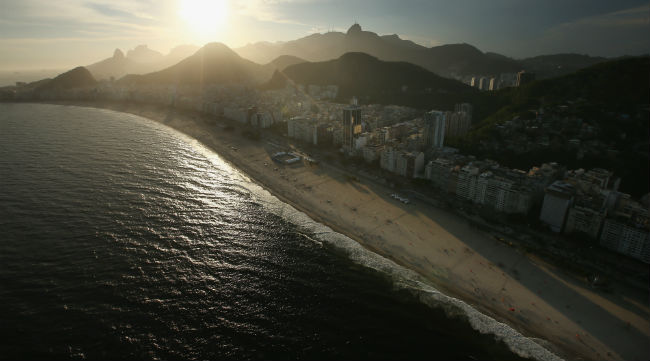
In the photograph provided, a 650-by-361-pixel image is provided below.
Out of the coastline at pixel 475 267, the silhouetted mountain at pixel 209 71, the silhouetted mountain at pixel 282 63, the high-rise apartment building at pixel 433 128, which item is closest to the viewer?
the coastline at pixel 475 267

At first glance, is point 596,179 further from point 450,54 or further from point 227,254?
point 450,54

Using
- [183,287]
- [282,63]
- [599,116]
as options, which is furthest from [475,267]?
[282,63]

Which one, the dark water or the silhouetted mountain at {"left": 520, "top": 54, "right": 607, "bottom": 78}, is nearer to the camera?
the dark water

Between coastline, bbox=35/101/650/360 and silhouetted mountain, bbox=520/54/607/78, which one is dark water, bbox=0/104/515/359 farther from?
silhouetted mountain, bbox=520/54/607/78

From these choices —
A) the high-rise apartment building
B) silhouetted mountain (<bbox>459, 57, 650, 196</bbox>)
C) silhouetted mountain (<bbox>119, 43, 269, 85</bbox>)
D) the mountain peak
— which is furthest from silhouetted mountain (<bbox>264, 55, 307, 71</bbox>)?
the high-rise apartment building

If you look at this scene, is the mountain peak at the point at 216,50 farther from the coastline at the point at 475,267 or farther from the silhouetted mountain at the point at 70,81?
the coastline at the point at 475,267

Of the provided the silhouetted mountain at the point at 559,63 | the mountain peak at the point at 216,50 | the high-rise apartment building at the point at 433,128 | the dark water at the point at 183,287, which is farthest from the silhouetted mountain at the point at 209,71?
the silhouetted mountain at the point at 559,63

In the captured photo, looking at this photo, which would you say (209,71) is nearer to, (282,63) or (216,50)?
(216,50)
